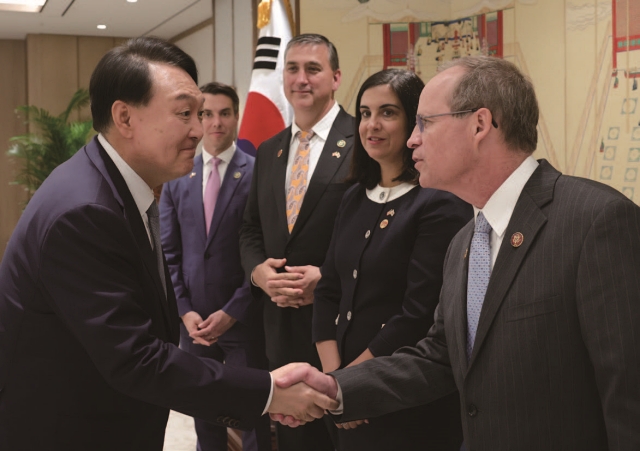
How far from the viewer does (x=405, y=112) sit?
8.52 feet

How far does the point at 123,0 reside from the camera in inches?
326

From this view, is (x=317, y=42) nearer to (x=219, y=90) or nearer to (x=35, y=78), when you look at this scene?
(x=219, y=90)

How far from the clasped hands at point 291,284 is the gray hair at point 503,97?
1337 millimetres

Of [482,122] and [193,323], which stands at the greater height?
[482,122]

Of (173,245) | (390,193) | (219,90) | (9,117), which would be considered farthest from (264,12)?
(9,117)

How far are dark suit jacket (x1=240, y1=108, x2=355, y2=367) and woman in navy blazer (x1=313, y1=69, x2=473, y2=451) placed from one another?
339 mm

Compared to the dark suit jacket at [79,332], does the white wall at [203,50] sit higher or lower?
higher

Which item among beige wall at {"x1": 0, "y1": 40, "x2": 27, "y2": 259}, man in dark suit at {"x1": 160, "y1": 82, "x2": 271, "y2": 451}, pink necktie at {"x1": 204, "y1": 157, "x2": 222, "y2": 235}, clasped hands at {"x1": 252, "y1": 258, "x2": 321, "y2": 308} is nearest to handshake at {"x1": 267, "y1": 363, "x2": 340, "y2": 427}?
clasped hands at {"x1": 252, "y1": 258, "x2": 321, "y2": 308}

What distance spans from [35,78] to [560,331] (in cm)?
1040

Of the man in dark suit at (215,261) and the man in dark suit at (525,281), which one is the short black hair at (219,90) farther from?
the man in dark suit at (525,281)

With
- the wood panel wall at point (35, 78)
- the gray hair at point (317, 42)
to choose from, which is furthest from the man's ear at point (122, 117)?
the wood panel wall at point (35, 78)

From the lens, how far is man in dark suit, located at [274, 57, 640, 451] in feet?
4.58

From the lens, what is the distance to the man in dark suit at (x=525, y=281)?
4.58 feet

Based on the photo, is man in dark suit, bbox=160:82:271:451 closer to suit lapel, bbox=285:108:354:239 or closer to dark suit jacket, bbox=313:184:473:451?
suit lapel, bbox=285:108:354:239
